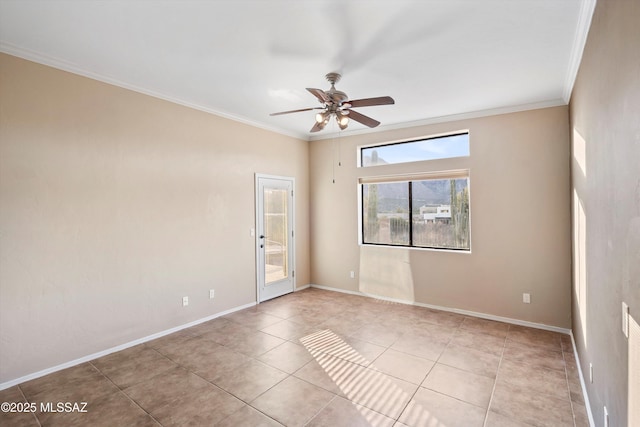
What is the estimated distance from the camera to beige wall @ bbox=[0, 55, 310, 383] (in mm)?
2727

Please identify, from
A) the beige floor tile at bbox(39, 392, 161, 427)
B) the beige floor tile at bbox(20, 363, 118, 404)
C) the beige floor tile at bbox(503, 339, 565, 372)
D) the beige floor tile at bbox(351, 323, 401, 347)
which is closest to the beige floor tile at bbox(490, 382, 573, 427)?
the beige floor tile at bbox(503, 339, 565, 372)

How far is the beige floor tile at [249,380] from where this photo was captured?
2584 millimetres

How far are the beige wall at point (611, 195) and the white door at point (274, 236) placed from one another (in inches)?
160

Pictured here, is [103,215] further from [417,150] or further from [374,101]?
[417,150]

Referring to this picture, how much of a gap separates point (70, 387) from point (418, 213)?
4686 mm

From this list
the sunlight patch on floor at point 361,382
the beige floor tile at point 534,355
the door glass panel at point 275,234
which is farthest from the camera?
the door glass panel at point 275,234

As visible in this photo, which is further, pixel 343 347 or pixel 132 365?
pixel 343 347

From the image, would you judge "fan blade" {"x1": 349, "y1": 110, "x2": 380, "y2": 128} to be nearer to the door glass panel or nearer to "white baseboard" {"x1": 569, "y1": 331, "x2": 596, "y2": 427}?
the door glass panel

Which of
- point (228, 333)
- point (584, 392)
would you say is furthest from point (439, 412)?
point (228, 333)

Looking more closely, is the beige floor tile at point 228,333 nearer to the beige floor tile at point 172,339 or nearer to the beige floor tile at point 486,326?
the beige floor tile at point 172,339

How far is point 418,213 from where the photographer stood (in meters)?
4.96

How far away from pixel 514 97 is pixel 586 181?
180cm

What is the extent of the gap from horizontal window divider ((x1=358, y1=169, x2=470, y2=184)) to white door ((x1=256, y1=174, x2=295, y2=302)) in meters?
1.44

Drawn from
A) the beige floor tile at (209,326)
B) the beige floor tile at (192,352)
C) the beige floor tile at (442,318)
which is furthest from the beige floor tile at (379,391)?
the beige floor tile at (209,326)
